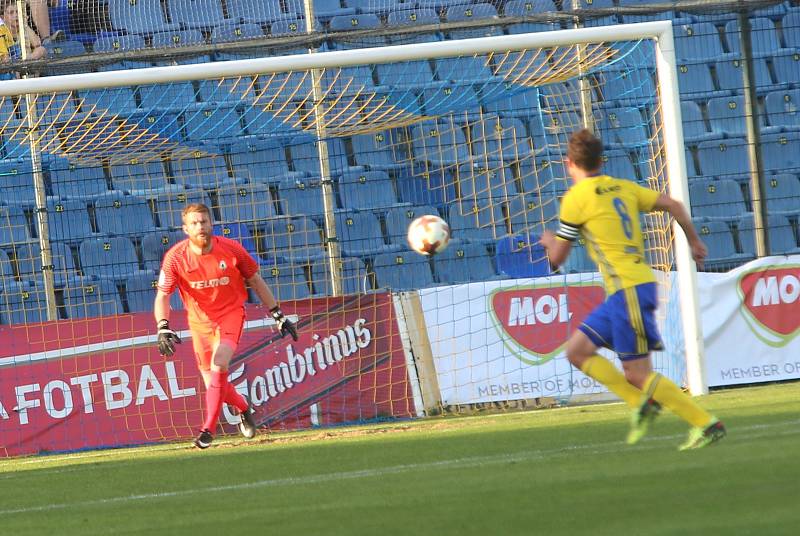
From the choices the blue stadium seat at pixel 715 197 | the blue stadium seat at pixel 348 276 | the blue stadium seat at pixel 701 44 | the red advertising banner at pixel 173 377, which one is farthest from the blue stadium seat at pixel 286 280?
the blue stadium seat at pixel 701 44

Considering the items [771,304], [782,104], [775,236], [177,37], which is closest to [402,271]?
[771,304]

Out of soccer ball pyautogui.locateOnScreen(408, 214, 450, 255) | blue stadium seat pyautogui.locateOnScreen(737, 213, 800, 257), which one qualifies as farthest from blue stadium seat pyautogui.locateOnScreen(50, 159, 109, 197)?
blue stadium seat pyautogui.locateOnScreen(737, 213, 800, 257)

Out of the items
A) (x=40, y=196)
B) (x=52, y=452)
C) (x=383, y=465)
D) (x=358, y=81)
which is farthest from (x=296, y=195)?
(x=383, y=465)

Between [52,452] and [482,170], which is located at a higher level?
[482,170]

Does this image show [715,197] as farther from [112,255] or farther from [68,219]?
[68,219]

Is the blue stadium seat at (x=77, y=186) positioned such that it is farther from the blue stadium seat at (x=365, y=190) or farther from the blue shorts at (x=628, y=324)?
the blue shorts at (x=628, y=324)

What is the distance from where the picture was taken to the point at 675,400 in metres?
6.86

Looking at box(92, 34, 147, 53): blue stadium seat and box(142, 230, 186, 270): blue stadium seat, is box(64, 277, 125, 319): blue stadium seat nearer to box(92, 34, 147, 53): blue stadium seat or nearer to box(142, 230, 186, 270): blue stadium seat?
box(142, 230, 186, 270): blue stadium seat

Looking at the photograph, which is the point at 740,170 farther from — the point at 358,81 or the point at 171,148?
the point at 171,148

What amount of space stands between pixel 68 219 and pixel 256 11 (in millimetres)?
3969

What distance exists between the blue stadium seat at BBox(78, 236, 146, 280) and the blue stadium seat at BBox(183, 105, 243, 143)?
1.54 meters

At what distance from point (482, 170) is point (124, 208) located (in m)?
4.36

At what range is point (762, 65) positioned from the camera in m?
17.5

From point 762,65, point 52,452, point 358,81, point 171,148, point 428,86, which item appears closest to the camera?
point 52,452
